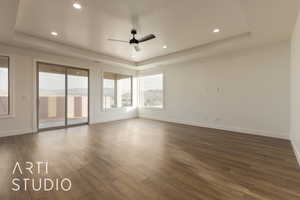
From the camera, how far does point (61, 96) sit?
538 cm

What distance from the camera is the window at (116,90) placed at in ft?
22.4

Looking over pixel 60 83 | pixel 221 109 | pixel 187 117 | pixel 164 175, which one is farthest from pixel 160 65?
pixel 164 175

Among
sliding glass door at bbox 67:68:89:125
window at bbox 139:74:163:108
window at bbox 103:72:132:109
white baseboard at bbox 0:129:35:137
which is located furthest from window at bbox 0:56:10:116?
window at bbox 139:74:163:108

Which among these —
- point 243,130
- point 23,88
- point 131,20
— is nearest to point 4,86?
point 23,88

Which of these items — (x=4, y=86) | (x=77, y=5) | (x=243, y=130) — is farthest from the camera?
(x=243, y=130)

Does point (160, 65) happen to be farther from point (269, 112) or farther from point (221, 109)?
point (269, 112)

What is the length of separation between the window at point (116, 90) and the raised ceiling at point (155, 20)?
2486mm

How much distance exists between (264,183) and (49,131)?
19.3 feet

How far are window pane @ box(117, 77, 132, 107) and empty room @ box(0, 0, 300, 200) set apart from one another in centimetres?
28

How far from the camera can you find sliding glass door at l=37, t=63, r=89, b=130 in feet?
16.4

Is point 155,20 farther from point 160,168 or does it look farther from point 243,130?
point 243,130

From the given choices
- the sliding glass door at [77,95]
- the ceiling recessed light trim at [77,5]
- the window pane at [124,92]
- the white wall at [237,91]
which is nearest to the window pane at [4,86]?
the sliding glass door at [77,95]

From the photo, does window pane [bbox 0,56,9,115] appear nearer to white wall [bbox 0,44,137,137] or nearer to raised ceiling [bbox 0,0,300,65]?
white wall [bbox 0,44,137,137]

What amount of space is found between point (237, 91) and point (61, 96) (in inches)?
253
